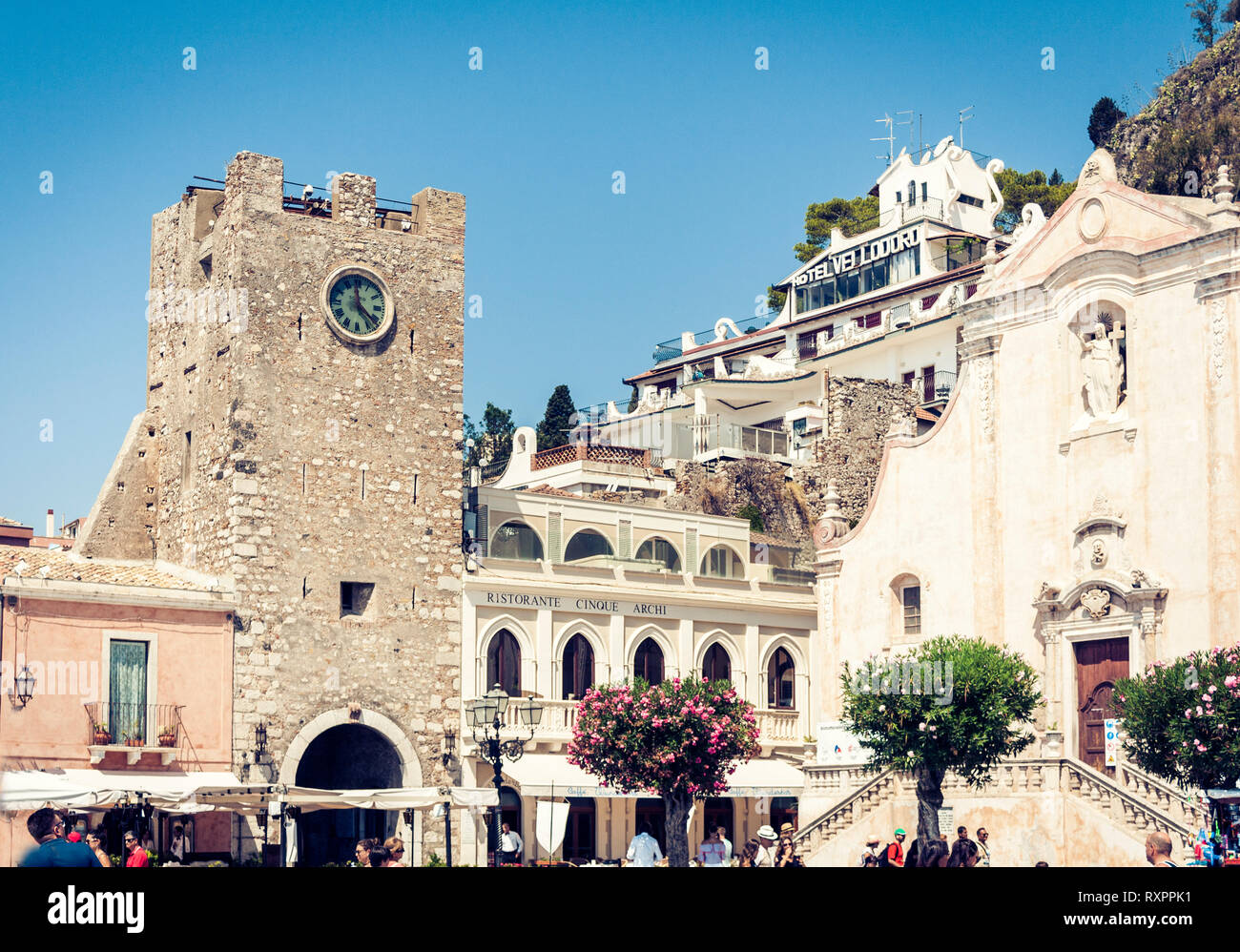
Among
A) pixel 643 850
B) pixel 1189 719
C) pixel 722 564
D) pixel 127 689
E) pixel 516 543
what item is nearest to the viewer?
pixel 1189 719

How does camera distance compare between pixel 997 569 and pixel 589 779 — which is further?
pixel 589 779

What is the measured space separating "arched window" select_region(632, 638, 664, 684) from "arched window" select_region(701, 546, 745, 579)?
412 cm

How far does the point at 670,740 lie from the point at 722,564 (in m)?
13.3

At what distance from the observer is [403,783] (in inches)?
1630

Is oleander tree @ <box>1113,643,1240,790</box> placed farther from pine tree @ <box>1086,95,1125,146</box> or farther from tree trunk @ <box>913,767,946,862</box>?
pine tree @ <box>1086,95,1125,146</box>

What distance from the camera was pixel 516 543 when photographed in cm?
4559

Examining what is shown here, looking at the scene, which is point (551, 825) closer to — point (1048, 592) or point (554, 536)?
point (1048, 592)

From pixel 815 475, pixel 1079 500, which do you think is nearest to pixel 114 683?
pixel 1079 500

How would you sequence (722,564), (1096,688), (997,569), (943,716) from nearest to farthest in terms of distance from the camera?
(943,716), (1096,688), (997,569), (722,564)

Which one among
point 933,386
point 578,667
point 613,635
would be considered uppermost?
point 933,386

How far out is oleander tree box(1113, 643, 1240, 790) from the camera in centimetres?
3059

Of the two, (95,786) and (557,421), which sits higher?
(557,421)
